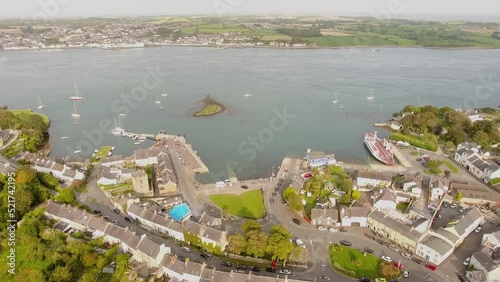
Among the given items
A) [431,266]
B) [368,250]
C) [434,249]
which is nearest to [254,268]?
[368,250]

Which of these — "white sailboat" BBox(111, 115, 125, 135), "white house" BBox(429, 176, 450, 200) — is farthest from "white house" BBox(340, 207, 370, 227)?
"white sailboat" BBox(111, 115, 125, 135)

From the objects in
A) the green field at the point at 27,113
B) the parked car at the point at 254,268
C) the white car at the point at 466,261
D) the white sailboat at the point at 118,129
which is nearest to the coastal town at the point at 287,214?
the parked car at the point at 254,268

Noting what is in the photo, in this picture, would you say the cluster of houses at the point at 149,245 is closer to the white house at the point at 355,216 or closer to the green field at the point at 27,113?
the white house at the point at 355,216

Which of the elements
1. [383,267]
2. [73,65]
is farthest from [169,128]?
[73,65]

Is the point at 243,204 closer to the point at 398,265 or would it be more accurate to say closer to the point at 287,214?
the point at 287,214

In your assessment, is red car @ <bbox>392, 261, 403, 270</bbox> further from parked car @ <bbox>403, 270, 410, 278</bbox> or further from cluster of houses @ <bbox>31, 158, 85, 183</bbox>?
cluster of houses @ <bbox>31, 158, 85, 183</bbox>

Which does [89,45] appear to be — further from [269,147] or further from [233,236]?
[233,236]
